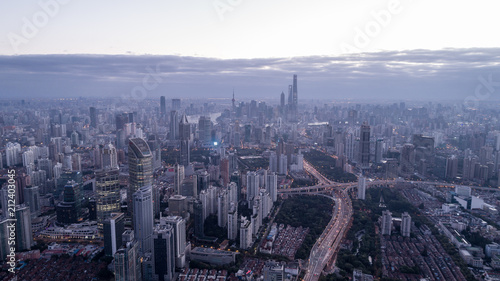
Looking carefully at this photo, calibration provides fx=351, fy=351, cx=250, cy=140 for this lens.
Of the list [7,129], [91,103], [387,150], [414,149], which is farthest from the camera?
[91,103]

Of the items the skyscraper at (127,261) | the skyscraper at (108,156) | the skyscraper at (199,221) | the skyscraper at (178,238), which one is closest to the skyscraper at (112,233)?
the skyscraper at (178,238)

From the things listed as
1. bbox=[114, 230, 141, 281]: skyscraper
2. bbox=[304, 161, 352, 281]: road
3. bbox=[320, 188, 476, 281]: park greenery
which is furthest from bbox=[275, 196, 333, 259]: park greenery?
bbox=[114, 230, 141, 281]: skyscraper

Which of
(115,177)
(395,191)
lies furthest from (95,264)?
(395,191)

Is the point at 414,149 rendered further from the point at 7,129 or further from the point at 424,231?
the point at 7,129

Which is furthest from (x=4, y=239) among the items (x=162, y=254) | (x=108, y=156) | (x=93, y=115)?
(x=93, y=115)

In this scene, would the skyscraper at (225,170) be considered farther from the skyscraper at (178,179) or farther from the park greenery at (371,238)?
the park greenery at (371,238)

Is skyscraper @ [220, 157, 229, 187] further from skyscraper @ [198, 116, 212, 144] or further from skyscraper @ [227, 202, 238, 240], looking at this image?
skyscraper @ [198, 116, 212, 144]

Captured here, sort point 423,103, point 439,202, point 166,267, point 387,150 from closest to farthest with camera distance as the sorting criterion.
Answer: point 166,267, point 439,202, point 387,150, point 423,103
